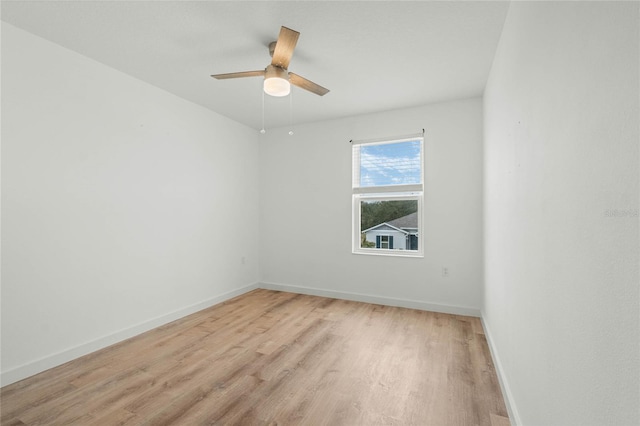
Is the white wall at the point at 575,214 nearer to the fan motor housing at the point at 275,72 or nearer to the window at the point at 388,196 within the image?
the fan motor housing at the point at 275,72

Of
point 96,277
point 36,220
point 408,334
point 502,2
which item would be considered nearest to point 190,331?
point 96,277

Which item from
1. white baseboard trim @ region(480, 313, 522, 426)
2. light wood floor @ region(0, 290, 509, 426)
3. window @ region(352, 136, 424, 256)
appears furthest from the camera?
window @ region(352, 136, 424, 256)

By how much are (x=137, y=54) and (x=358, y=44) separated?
1.91 metres

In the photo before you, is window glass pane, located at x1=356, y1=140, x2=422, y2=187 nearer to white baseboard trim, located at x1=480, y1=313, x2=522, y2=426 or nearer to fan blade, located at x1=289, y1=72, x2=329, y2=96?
fan blade, located at x1=289, y1=72, x2=329, y2=96

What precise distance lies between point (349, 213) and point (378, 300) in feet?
4.10

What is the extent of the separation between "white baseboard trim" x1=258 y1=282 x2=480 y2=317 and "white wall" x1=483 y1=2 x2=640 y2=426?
1.82 m

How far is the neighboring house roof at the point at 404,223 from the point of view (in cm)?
384

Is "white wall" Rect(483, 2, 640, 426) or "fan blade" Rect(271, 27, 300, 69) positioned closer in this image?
"white wall" Rect(483, 2, 640, 426)

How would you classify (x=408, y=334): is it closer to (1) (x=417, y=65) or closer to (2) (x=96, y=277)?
(1) (x=417, y=65)

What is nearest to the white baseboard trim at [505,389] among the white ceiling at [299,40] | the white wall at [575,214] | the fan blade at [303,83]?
the white wall at [575,214]

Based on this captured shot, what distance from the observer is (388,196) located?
3.96 m

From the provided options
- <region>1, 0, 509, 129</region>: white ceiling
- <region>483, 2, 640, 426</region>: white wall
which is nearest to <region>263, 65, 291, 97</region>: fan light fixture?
<region>1, 0, 509, 129</region>: white ceiling

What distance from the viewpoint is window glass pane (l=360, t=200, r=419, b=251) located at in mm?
3855

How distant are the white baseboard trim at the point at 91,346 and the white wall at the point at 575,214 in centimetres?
325
